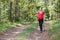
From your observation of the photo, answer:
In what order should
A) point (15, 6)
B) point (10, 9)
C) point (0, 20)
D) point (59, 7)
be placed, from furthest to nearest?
point (15, 6) → point (10, 9) → point (59, 7) → point (0, 20)

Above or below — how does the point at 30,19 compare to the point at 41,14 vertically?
below

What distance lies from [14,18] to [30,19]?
10.9 feet

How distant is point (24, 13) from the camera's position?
3844cm

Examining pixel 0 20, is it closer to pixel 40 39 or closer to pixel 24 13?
pixel 24 13

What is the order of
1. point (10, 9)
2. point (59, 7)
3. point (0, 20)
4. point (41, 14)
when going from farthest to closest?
point (10, 9) → point (59, 7) → point (0, 20) → point (41, 14)

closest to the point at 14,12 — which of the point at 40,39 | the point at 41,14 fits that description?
the point at 41,14

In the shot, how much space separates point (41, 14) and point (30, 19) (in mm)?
20413

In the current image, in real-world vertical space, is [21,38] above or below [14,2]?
below

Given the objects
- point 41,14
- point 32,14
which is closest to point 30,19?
point 32,14

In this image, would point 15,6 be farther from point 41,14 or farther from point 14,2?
point 41,14

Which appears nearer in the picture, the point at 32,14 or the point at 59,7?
the point at 59,7

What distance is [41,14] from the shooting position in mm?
17797

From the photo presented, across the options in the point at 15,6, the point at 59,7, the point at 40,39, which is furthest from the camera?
the point at 15,6

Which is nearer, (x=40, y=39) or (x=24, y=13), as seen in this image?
(x=40, y=39)
